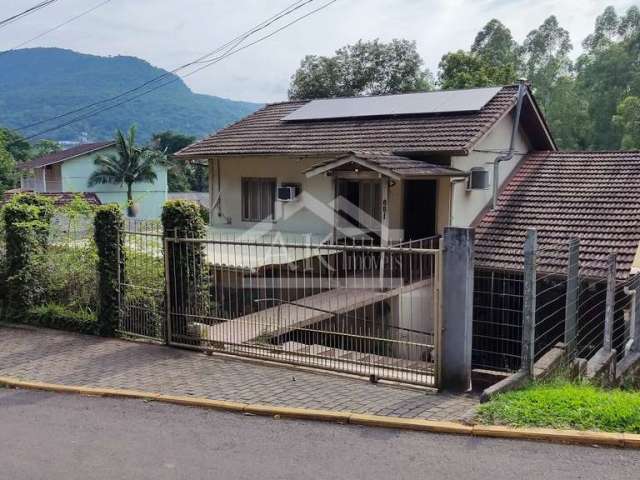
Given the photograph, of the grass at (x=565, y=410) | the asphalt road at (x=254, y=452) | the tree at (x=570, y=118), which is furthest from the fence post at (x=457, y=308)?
the tree at (x=570, y=118)

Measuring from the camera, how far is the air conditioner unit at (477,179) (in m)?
14.6

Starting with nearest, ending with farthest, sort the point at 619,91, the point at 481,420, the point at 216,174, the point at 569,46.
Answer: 1. the point at 481,420
2. the point at 216,174
3. the point at 619,91
4. the point at 569,46

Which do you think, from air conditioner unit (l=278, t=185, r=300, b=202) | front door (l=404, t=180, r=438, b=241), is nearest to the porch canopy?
front door (l=404, t=180, r=438, b=241)

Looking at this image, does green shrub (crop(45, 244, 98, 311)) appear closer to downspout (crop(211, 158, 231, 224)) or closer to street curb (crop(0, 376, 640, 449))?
street curb (crop(0, 376, 640, 449))

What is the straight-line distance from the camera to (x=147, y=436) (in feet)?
17.5

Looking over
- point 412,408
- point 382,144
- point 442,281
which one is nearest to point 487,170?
point 382,144

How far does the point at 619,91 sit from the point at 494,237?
31522 mm

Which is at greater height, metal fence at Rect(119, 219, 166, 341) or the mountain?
the mountain

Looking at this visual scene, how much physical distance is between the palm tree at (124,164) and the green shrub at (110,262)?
35973 mm

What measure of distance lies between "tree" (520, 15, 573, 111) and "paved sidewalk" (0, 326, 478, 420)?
43274 mm

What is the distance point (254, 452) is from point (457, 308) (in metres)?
2.77

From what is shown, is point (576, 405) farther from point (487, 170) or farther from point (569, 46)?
point (569, 46)

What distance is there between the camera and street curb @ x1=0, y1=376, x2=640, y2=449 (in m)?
4.79

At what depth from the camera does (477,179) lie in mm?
14656
